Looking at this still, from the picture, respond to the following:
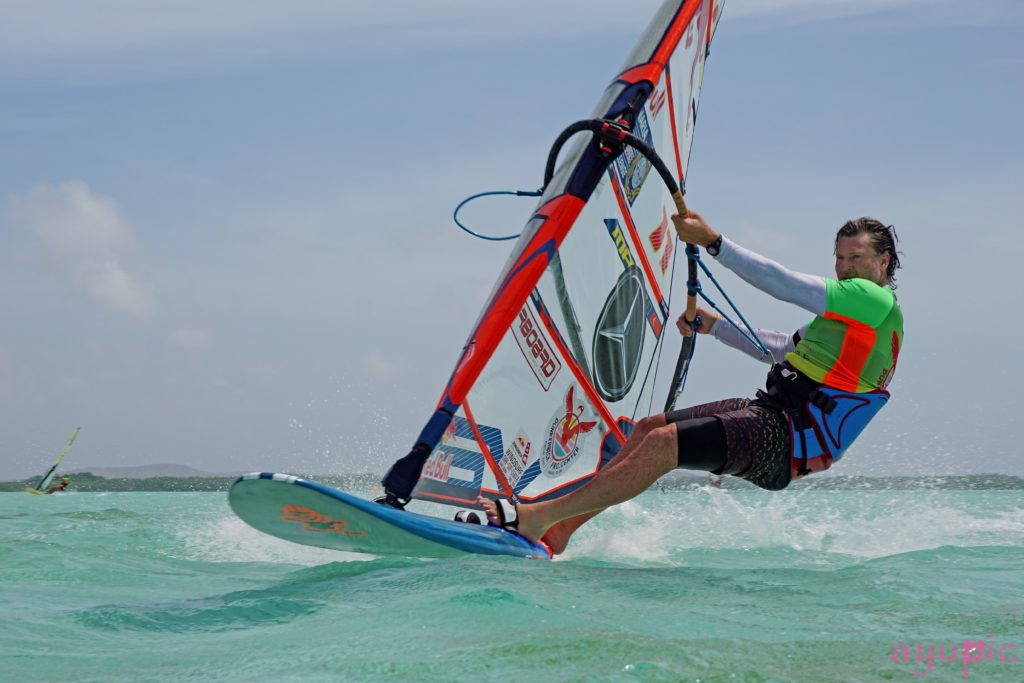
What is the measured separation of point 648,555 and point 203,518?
488 centimetres

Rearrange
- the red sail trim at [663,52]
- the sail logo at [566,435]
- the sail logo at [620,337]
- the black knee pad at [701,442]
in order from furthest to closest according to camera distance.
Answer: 1. the sail logo at [620,337]
2. the red sail trim at [663,52]
3. the sail logo at [566,435]
4. the black knee pad at [701,442]

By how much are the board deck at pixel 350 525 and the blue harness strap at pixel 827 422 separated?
4.21ft

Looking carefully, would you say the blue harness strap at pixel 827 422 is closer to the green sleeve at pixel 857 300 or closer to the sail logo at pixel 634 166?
the green sleeve at pixel 857 300

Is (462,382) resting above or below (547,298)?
below

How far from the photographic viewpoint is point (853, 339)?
3865mm

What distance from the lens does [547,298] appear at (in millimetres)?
4902

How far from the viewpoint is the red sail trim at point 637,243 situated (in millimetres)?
5134

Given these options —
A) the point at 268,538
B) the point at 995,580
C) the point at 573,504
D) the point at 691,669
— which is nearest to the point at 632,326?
the point at 573,504

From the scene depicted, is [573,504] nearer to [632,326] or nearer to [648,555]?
[648,555]

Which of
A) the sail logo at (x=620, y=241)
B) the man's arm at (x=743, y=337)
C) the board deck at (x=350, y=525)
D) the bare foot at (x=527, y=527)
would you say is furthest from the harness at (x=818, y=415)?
the sail logo at (x=620, y=241)

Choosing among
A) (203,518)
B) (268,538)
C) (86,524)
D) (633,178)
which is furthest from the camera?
(203,518)

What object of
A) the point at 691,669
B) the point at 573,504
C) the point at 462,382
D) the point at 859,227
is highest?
the point at 859,227

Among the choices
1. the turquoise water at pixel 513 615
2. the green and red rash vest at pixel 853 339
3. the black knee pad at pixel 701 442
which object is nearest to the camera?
the turquoise water at pixel 513 615

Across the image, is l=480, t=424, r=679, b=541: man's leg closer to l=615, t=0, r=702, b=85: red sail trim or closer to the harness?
the harness
